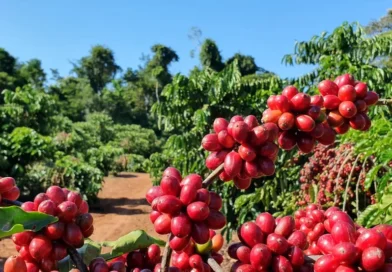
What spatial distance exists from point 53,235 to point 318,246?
54 centimetres

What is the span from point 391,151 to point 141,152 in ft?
85.5

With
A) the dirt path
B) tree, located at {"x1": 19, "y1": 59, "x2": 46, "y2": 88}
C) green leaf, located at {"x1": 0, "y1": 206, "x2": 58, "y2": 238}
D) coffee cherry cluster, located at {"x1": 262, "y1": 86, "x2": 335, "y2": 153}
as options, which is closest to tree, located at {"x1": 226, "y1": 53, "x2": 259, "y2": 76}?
tree, located at {"x1": 19, "y1": 59, "x2": 46, "y2": 88}

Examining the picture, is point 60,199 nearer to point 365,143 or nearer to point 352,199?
point 365,143

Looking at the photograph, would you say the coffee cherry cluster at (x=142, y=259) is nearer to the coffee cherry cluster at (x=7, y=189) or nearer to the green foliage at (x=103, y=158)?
the coffee cherry cluster at (x=7, y=189)

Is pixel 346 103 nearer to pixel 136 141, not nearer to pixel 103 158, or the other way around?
pixel 103 158

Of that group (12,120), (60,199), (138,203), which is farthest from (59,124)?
(60,199)

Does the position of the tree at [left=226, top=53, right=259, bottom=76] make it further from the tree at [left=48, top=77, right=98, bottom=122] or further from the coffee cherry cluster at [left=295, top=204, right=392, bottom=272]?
the coffee cherry cluster at [left=295, top=204, right=392, bottom=272]

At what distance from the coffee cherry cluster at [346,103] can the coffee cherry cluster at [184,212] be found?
1.23 ft

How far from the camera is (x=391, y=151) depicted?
2361mm

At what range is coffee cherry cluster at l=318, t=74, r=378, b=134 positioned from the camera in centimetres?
102

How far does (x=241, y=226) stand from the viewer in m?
0.93

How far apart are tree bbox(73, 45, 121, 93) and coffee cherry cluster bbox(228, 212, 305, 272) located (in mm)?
45849

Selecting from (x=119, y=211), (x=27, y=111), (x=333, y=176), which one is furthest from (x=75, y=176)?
(x=333, y=176)

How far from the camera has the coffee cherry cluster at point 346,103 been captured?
102cm
